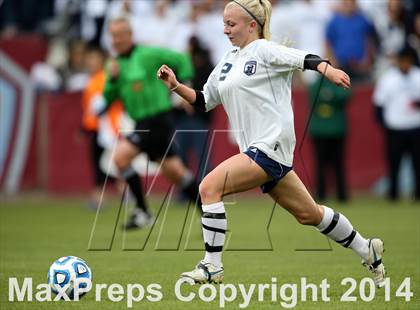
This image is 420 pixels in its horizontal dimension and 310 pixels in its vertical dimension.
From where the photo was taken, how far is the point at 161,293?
8414 mm

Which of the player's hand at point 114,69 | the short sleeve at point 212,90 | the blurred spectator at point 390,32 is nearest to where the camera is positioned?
the short sleeve at point 212,90

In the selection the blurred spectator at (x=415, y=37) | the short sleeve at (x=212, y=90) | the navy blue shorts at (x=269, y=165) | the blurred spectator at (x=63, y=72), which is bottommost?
the navy blue shorts at (x=269, y=165)

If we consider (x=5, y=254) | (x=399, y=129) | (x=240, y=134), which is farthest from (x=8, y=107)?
(x=240, y=134)

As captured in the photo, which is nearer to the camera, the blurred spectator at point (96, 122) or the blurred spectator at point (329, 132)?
the blurred spectator at point (96, 122)

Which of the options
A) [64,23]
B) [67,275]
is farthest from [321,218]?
[64,23]

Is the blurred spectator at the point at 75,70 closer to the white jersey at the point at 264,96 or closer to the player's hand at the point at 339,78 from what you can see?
the white jersey at the point at 264,96

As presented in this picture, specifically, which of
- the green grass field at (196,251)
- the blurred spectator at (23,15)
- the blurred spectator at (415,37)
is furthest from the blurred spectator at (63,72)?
the blurred spectator at (415,37)

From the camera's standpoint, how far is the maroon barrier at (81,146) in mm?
20422

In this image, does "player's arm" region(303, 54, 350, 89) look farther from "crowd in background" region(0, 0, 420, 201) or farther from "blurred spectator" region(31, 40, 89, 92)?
"blurred spectator" region(31, 40, 89, 92)

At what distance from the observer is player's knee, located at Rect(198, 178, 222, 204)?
329 inches

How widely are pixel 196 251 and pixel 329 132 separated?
26.5ft

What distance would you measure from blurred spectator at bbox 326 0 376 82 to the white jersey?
10.8 meters

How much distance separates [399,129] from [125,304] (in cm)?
1219

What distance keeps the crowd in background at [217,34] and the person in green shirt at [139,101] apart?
4.95 meters
